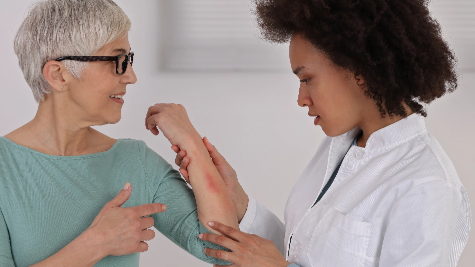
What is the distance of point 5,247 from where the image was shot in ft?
4.47

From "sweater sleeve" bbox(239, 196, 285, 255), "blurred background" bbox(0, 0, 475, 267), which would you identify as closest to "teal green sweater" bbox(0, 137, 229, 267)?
"sweater sleeve" bbox(239, 196, 285, 255)

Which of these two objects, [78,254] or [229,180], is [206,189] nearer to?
[229,180]

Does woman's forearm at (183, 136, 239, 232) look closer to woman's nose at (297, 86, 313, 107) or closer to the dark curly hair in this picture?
woman's nose at (297, 86, 313, 107)

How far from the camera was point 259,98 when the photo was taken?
2494mm

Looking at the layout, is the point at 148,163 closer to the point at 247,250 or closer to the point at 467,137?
the point at 247,250

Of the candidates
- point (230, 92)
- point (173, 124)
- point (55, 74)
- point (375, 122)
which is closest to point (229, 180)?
point (173, 124)

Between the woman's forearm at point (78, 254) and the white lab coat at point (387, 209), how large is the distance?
60 centimetres

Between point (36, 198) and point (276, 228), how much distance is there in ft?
2.77

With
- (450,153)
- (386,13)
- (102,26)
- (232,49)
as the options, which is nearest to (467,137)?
(450,153)

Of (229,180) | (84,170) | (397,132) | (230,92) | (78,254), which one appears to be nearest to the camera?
(78,254)

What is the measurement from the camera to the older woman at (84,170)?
1410mm

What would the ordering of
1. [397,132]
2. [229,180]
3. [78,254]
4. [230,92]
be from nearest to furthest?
[78,254] → [397,132] → [229,180] → [230,92]

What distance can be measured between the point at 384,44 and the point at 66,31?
0.88 metres

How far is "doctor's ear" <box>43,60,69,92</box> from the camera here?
146cm
